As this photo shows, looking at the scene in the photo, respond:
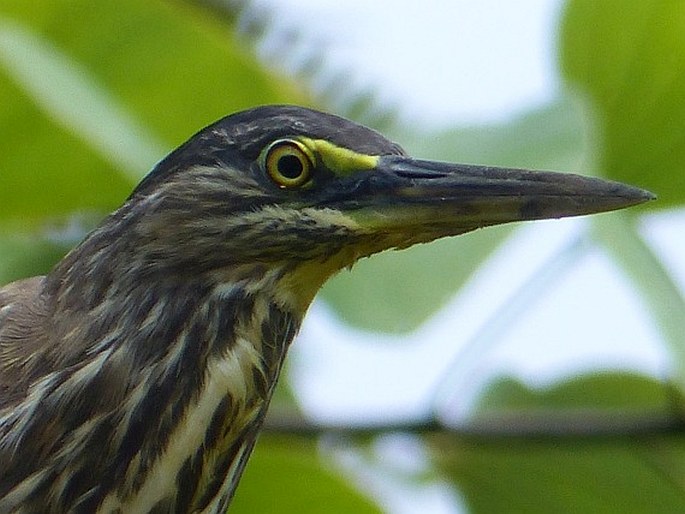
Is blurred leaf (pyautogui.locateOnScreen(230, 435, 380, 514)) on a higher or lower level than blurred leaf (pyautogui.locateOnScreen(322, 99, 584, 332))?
lower

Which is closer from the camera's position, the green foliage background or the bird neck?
the bird neck

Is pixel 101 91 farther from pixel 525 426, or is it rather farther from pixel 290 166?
pixel 525 426

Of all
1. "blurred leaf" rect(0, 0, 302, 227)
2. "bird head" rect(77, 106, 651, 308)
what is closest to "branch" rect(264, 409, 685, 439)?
"bird head" rect(77, 106, 651, 308)

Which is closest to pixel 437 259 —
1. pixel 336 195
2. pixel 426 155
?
pixel 426 155

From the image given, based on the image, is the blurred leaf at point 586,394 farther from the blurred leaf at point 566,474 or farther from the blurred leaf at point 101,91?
the blurred leaf at point 101,91

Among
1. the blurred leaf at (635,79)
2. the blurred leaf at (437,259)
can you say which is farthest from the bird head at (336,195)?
the blurred leaf at (635,79)

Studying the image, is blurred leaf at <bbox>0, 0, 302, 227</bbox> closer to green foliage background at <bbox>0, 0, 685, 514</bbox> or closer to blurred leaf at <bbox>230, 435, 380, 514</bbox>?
green foliage background at <bbox>0, 0, 685, 514</bbox>

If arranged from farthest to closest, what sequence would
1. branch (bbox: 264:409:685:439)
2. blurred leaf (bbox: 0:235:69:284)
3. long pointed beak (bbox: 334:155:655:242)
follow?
1. blurred leaf (bbox: 0:235:69:284)
2. branch (bbox: 264:409:685:439)
3. long pointed beak (bbox: 334:155:655:242)
